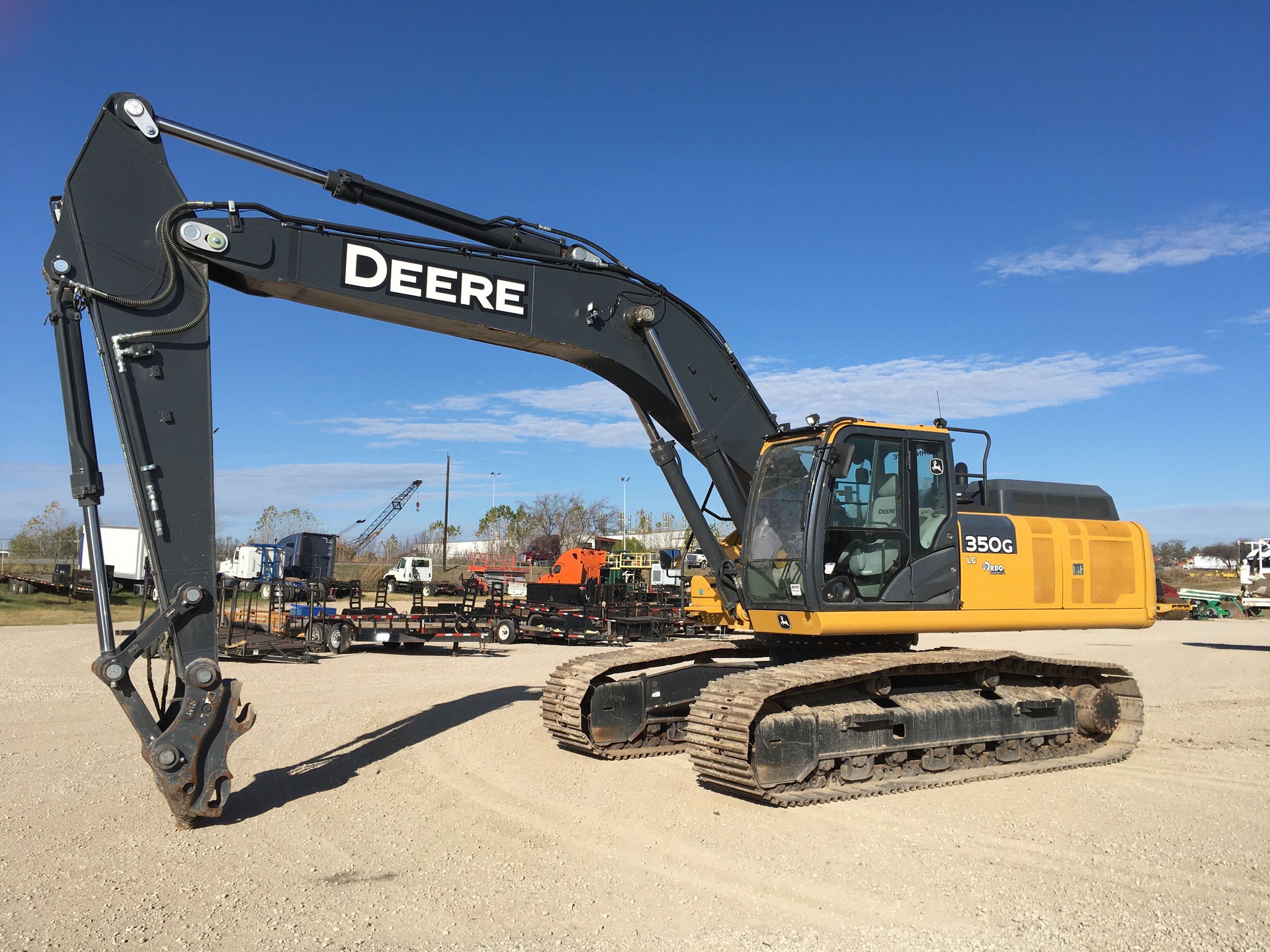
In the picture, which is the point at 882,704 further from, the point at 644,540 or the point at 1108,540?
the point at 644,540

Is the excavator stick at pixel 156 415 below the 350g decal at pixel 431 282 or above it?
below

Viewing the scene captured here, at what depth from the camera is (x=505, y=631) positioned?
2588 cm

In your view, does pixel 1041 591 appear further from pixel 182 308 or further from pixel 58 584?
pixel 58 584

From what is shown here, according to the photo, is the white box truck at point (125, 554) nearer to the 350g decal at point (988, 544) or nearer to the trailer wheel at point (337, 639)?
the trailer wheel at point (337, 639)

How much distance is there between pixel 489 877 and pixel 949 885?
9.66ft

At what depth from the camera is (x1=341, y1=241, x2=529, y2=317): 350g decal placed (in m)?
7.69

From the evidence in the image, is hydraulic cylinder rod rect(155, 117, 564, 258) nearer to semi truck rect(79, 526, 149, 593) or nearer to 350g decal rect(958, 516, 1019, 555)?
350g decal rect(958, 516, 1019, 555)

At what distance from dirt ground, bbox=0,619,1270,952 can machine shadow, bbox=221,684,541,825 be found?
0.14 ft

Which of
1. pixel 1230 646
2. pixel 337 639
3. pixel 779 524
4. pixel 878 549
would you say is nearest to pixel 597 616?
pixel 337 639

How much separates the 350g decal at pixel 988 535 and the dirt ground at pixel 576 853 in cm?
227

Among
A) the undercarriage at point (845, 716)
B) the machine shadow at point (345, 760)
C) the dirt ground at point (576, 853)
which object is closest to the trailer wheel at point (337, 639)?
the machine shadow at point (345, 760)

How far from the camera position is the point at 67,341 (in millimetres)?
6977

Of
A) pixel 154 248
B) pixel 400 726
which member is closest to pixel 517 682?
pixel 400 726

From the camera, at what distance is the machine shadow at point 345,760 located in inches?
299
